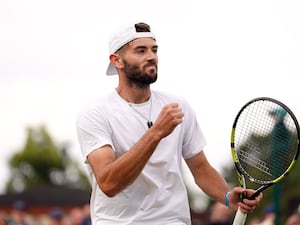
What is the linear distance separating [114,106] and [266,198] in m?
29.7

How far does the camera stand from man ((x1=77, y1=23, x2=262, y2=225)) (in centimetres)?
830

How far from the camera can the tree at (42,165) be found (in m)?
73.2

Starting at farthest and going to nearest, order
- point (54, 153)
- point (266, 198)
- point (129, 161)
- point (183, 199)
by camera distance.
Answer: point (54, 153) → point (266, 198) → point (183, 199) → point (129, 161)

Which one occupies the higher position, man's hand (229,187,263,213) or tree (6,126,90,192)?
man's hand (229,187,263,213)

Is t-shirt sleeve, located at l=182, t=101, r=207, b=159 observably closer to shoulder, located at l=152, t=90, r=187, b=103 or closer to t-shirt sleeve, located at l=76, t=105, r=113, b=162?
shoulder, located at l=152, t=90, r=187, b=103

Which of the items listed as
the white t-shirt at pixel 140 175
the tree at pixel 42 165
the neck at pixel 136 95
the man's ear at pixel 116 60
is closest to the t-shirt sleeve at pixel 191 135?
the white t-shirt at pixel 140 175

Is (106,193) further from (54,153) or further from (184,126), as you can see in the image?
(54,153)

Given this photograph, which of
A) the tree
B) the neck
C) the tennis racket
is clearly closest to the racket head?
the tennis racket

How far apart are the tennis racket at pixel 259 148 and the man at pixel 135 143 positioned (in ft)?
0.90

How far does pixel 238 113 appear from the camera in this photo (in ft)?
28.6

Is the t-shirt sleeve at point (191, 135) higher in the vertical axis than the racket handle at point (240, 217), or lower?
higher

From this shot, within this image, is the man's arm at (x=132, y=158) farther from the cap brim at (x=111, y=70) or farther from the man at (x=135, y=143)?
the cap brim at (x=111, y=70)

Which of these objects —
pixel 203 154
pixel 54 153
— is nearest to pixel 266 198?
pixel 203 154

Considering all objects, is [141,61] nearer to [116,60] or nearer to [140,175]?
[116,60]
